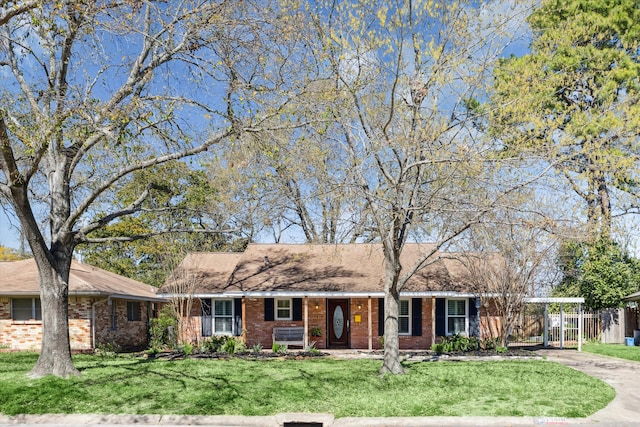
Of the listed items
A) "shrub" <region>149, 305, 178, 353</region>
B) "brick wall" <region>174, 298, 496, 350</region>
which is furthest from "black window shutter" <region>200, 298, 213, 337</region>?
"shrub" <region>149, 305, 178, 353</region>

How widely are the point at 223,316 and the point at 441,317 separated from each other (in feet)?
28.7

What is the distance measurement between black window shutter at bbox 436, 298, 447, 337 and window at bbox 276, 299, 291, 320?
595 cm

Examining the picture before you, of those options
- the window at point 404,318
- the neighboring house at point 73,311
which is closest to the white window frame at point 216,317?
the neighboring house at point 73,311

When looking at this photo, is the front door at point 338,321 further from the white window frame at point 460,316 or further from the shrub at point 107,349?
the shrub at point 107,349

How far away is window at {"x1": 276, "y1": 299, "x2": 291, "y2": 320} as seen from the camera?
822 inches

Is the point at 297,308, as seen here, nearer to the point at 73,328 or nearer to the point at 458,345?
the point at 458,345

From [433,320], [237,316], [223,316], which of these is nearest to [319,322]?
[237,316]

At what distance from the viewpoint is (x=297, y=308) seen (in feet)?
68.7

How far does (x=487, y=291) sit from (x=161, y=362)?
1145 cm

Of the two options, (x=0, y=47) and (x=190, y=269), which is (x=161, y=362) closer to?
(x=190, y=269)

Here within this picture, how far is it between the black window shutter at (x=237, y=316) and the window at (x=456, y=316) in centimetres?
831

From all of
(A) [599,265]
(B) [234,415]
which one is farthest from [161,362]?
(A) [599,265]

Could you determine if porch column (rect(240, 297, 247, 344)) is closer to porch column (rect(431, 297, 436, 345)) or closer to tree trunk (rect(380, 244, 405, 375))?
porch column (rect(431, 297, 436, 345))

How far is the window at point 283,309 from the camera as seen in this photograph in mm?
20875
